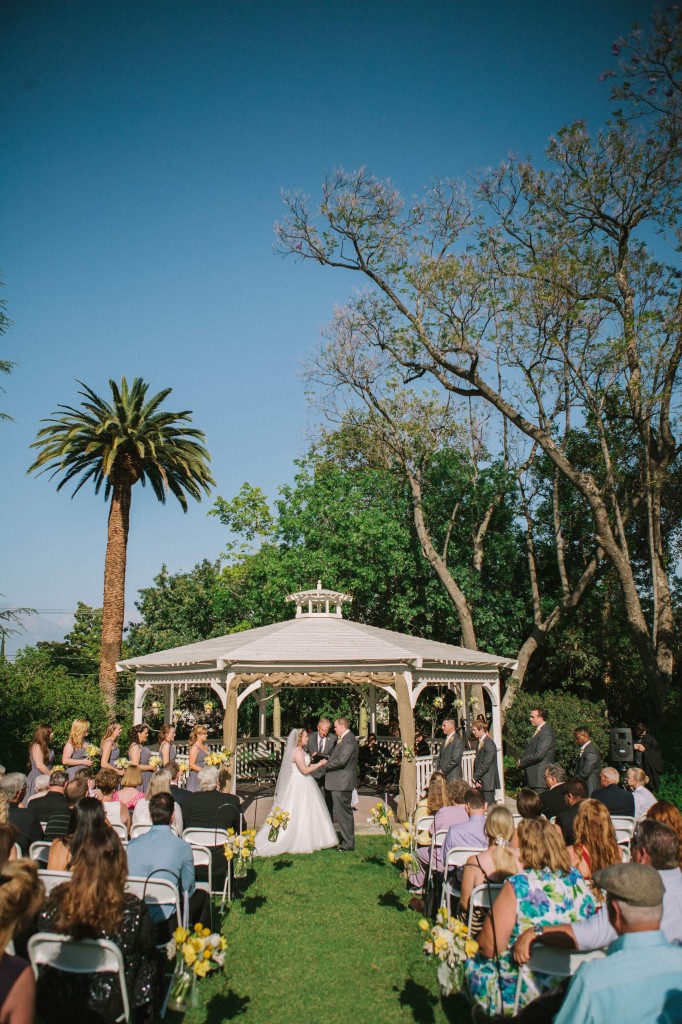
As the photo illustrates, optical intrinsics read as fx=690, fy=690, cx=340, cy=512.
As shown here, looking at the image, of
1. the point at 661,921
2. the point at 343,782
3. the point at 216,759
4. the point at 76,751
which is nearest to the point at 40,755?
the point at 76,751

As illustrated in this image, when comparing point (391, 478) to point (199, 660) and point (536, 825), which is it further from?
point (536, 825)

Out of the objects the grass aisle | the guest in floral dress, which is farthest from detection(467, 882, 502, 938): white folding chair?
the grass aisle

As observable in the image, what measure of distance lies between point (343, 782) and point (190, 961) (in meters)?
6.49

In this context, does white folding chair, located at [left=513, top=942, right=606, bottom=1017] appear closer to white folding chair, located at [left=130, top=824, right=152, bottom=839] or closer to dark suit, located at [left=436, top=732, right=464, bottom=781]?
white folding chair, located at [left=130, top=824, right=152, bottom=839]

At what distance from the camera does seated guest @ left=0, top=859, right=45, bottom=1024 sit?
264 cm

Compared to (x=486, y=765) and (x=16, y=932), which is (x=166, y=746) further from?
(x=16, y=932)

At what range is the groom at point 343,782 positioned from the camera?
33.8 ft

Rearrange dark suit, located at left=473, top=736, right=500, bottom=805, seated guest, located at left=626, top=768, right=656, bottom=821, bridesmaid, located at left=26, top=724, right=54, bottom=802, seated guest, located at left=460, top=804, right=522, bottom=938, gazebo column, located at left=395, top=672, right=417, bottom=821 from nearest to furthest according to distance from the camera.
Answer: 1. seated guest, located at left=460, top=804, right=522, bottom=938
2. seated guest, located at left=626, top=768, right=656, bottom=821
3. bridesmaid, located at left=26, top=724, right=54, bottom=802
4. dark suit, located at left=473, top=736, right=500, bottom=805
5. gazebo column, located at left=395, top=672, right=417, bottom=821

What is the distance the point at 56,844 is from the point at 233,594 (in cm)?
2057

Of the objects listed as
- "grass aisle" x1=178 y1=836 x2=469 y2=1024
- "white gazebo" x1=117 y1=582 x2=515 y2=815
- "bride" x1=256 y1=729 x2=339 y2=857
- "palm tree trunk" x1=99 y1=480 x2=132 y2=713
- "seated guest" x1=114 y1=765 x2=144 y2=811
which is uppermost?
"palm tree trunk" x1=99 y1=480 x2=132 y2=713

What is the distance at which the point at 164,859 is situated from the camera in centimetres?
523

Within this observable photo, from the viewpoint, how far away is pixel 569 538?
23.9 meters

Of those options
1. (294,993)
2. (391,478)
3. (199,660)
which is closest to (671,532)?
(391,478)

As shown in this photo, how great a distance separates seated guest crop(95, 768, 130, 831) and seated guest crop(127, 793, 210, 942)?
1.68m
